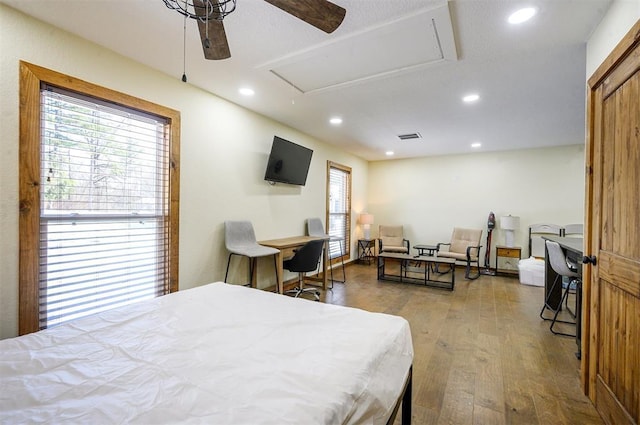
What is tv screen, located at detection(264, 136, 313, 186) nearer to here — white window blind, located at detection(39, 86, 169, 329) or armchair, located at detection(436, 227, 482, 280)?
white window blind, located at detection(39, 86, 169, 329)

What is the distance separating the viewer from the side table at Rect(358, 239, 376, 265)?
6.53 meters

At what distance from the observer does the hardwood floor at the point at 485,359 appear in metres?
1.77

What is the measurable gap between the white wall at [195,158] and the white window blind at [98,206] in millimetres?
174

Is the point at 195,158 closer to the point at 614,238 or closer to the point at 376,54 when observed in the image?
the point at 376,54

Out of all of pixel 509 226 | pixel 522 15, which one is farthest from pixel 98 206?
pixel 509 226

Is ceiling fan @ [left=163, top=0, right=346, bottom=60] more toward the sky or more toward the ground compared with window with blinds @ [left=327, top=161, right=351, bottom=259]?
more toward the sky

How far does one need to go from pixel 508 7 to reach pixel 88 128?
10.2 feet

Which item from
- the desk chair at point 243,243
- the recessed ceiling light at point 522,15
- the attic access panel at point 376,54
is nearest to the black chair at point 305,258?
the desk chair at point 243,243

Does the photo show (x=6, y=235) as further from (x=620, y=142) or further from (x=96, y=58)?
(x=620, y=142)

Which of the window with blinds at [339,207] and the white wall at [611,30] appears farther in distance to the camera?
the window with blinds at [339,207]

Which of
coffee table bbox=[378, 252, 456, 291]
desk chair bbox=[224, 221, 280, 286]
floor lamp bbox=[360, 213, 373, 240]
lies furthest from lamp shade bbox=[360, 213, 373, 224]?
desk chair bbox=[224, 221, 280, 286]

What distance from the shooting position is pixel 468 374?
7.06 feet

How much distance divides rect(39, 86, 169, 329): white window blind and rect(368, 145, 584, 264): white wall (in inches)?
205

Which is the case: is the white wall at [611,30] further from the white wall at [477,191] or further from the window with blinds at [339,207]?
the white wall at [477,191]
